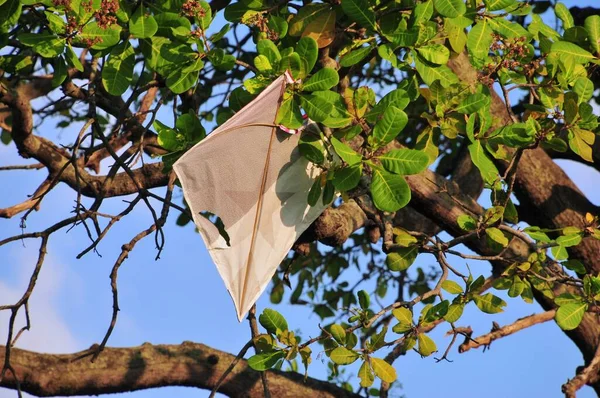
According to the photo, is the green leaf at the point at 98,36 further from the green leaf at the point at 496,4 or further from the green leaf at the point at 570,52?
the green leaf at the point at 570,52

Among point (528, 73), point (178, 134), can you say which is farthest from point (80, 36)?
point (528, 73)

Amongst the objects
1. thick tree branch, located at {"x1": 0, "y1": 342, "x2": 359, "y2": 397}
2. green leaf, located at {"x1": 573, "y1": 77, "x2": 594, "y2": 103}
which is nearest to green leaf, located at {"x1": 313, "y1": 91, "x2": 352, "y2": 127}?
green leaf, located at {"x1": 573, "y1": 77, "x2": 594, "y2": 103}

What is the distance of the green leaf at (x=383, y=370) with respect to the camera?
113 inches

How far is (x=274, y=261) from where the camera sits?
291cm

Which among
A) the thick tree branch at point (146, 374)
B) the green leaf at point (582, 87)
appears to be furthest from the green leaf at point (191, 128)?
the thick tree branch at point (146, 374)

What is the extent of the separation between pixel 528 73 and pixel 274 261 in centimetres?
123

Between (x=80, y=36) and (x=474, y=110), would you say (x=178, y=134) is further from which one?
(x=474, y=110)

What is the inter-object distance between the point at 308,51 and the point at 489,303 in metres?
1.12

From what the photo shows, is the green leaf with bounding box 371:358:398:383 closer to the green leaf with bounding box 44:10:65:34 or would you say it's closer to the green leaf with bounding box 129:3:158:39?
the green leaf with bounding box 129:3:158:39

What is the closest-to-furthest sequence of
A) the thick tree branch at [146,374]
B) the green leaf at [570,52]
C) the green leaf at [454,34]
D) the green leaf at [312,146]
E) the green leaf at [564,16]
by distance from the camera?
the green leaf at [312,146]
the green leaf at [454,34]
the green leaf at [570,52]
the green leaf at [564,16]
the thick tree branch at [146,374]

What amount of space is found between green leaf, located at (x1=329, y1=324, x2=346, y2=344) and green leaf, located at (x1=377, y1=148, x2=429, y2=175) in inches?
24.3

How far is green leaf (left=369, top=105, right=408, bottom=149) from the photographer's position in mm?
2568

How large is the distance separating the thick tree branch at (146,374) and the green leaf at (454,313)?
141cm

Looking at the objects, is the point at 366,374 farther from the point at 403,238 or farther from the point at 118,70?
the point at 118,70
